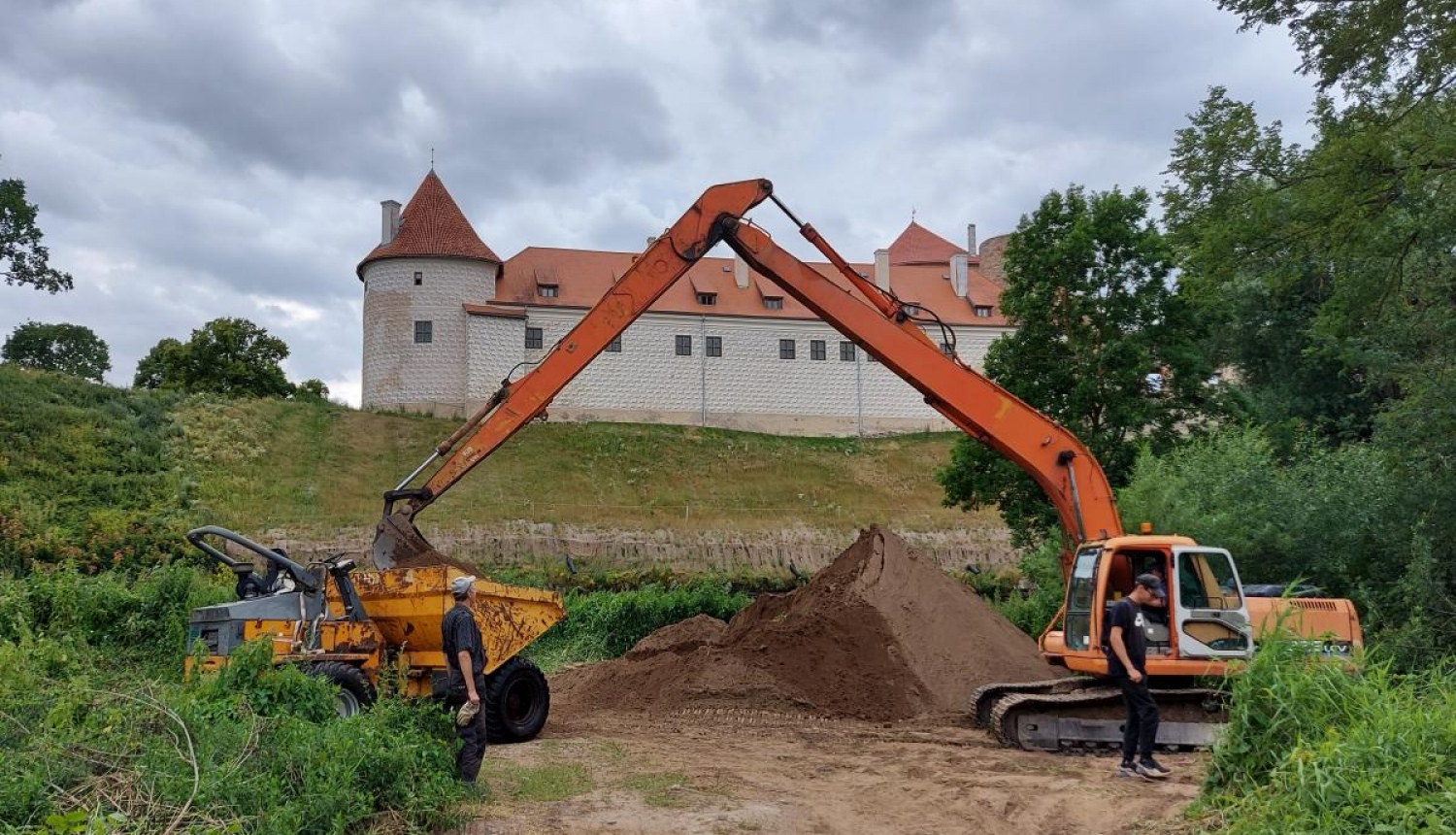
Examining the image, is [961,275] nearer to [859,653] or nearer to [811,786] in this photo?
[859,653]

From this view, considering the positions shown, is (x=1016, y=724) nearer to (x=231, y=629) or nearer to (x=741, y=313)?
(x=231, y=629)

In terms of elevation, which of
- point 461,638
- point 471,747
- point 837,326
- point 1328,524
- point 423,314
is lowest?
point 471,747

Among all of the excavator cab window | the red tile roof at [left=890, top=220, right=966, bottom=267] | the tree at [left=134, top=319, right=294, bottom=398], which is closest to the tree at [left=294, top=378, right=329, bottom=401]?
the tree at [left=134, top=319, right=294, bottom=398]

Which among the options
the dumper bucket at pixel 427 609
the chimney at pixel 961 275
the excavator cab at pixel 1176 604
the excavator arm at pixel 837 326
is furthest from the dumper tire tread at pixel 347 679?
the chimney at pixel 961 275

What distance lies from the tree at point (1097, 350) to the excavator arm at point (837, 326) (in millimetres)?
12772

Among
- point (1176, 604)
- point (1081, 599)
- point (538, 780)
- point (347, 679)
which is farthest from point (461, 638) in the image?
point (1176, 604)

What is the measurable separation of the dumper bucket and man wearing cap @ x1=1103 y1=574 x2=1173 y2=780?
19.5 feet

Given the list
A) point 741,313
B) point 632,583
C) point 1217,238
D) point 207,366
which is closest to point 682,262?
point 1217,238

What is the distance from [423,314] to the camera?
53.0 meters

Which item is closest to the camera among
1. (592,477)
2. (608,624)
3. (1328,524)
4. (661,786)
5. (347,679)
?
(661,786)

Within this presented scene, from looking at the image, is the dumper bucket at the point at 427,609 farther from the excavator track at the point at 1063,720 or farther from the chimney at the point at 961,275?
the chimney at the point at 961,275

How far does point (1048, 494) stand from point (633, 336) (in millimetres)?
43084

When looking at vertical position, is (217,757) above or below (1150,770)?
above

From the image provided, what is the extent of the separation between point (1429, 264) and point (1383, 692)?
11.2m
